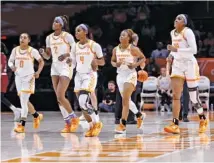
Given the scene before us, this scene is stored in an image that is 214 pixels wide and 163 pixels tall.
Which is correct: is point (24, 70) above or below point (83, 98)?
above

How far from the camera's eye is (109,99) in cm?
2069

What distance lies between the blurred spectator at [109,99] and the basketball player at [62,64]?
731 centimetres

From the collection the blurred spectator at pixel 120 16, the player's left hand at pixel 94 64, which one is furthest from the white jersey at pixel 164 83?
the player's left hand at pixel 94 64

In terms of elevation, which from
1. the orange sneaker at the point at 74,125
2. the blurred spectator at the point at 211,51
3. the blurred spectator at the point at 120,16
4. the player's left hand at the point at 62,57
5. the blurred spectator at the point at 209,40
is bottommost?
the orange sneaker at the point at 74,125

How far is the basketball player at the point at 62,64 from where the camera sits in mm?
13000

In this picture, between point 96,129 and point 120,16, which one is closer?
point 96,129

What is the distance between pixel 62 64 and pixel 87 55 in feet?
2.81

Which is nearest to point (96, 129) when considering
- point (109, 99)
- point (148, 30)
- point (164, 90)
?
point (109, 99)

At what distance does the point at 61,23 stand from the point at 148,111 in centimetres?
871

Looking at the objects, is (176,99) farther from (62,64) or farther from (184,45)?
(62,64)

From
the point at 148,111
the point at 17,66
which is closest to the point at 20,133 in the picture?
the point at 17,66

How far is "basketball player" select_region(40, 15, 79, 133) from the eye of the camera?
1300cm

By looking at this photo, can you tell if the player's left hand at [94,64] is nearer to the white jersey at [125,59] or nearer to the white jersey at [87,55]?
the white jersey at [87,55]

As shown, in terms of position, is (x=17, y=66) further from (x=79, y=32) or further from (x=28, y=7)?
(x=28, y=7)
